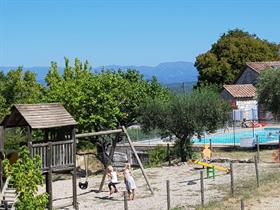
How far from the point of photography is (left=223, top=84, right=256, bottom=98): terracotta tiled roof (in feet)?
196

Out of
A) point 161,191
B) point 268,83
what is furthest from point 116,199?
point 268,83

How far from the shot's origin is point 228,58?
72.2 metres

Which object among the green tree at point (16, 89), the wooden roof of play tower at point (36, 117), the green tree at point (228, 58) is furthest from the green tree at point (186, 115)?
the green tree at point (228, 58)

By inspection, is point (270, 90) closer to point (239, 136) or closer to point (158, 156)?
point (158, 156)

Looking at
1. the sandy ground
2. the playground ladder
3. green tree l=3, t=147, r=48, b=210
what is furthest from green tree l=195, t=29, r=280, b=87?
green tree l=3, t=147, r=48, b=210

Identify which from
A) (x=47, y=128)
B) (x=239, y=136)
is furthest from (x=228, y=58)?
(x=47, y=128)

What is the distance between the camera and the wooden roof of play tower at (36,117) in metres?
20.9

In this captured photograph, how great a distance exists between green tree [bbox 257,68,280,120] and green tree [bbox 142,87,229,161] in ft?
15.2

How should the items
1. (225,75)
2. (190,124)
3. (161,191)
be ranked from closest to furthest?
(161,191)
(190,124)
(225,75)

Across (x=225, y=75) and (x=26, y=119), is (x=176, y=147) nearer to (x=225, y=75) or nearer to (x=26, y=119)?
(x=26, y=119)

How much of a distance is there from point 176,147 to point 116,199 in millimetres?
12494

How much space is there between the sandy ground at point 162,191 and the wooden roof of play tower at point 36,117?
10.3ft

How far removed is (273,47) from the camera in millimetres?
77188

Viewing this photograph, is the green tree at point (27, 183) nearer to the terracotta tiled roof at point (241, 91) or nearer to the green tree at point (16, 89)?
the green tree at point (16, 89)
